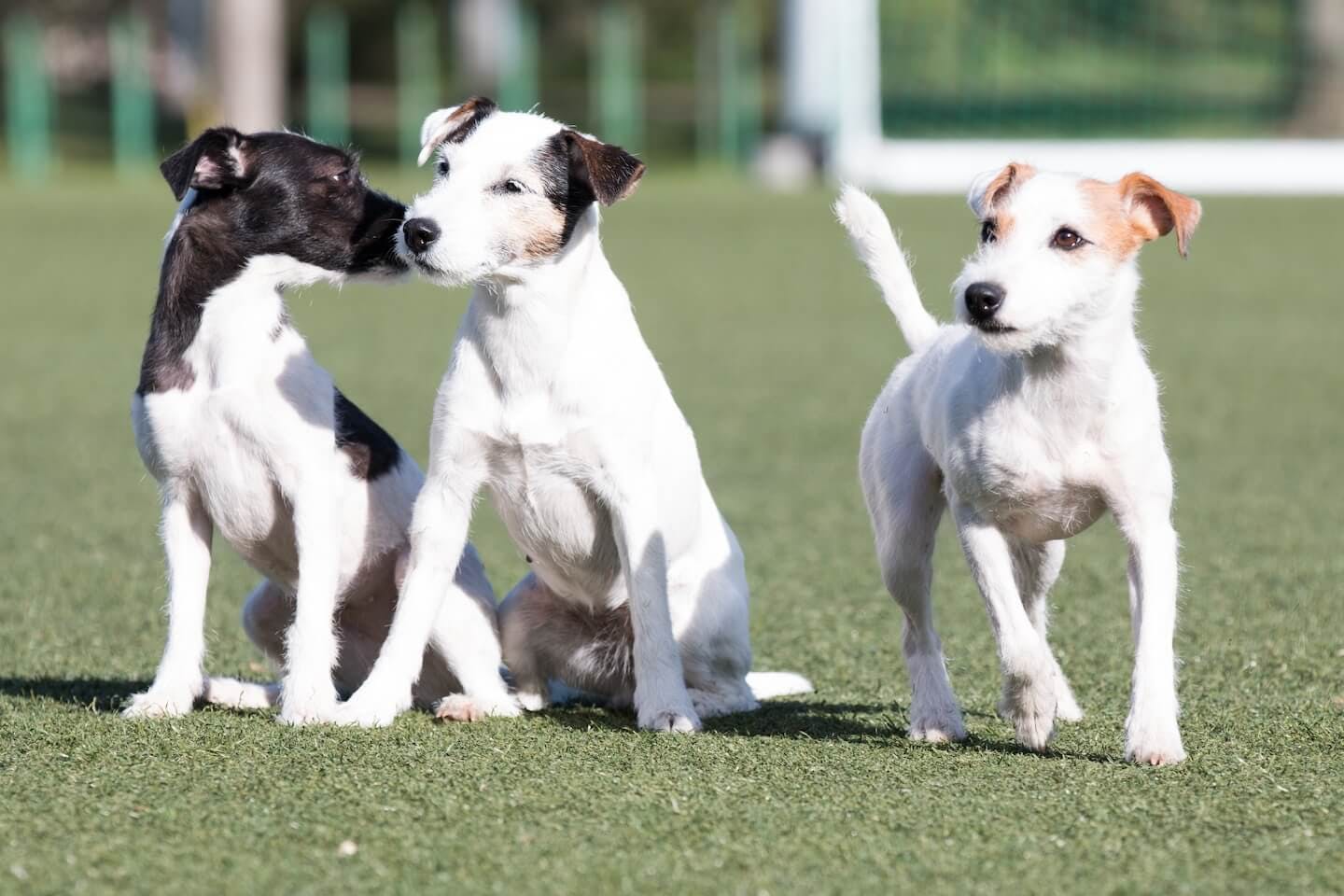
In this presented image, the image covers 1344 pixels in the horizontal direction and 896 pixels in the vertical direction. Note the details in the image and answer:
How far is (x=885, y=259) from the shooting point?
5.45 meters

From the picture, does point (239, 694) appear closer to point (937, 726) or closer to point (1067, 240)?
point (937, 726)

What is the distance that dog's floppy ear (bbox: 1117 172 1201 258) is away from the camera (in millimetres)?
4586

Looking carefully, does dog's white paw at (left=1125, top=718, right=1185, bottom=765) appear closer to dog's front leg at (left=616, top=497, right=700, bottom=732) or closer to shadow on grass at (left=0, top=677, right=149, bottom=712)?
dog's front leg at (left=616, top=497, right=700, bottom=732)

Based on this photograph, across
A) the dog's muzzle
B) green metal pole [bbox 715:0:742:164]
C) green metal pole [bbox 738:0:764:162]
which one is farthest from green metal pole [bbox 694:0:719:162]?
the dog's muzzle

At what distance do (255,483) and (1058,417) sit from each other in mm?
2109

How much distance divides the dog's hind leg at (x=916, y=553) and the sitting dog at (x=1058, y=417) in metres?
0.26

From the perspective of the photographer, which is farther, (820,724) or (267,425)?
(820,724)

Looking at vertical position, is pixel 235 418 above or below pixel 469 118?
below

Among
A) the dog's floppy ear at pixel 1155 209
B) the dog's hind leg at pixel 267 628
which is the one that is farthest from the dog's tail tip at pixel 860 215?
the dog's hind leg at pixel 267 628

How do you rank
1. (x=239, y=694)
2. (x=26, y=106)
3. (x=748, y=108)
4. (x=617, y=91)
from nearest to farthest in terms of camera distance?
1. (x=239, y=694)
2. (x=26, y=106)
3. (x=748, y=108)
4. (x=617, y=91)

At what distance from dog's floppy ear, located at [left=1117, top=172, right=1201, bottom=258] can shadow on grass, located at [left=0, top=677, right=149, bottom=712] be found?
2960 mm

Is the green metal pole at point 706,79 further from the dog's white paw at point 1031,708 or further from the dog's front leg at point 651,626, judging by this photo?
the dog's white paw at point 1031,708

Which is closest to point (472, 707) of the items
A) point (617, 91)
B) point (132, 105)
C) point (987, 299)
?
point (987, 299)

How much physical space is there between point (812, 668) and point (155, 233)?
1917cm
